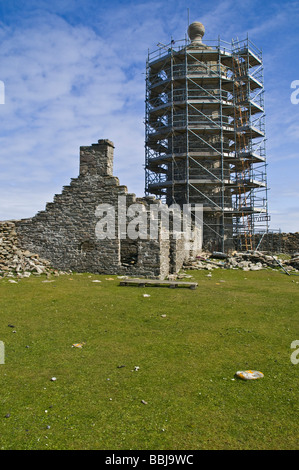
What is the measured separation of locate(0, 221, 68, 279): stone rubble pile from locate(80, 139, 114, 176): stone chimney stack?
472 centimetres

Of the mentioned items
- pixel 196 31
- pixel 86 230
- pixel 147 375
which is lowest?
pixel 147 375

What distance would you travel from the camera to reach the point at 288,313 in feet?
26.4

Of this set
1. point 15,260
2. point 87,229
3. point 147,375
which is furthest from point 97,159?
point 147,375

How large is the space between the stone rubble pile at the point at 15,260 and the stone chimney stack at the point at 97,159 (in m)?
4.72

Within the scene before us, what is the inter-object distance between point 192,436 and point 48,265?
13.5 meters

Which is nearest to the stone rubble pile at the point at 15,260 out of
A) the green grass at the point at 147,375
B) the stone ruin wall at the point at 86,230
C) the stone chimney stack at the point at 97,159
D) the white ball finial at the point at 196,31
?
the stone ruin wall at the point at 86,230

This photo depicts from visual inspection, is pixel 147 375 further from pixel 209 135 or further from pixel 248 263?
pixel 209 135

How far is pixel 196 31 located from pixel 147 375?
111 feet

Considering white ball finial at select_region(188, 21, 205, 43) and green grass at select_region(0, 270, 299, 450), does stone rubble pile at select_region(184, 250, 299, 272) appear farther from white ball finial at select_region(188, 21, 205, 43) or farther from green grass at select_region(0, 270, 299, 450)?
white ball finial at select_region(188, 21, 205, 43)

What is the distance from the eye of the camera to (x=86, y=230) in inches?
599

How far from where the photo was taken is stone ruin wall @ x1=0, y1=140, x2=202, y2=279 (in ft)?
48.4

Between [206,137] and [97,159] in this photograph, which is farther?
[206,137]

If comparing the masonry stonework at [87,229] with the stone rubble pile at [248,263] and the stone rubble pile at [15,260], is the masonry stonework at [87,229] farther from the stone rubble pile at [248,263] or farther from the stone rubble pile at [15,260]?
the stone rubble pile at [248,263]
